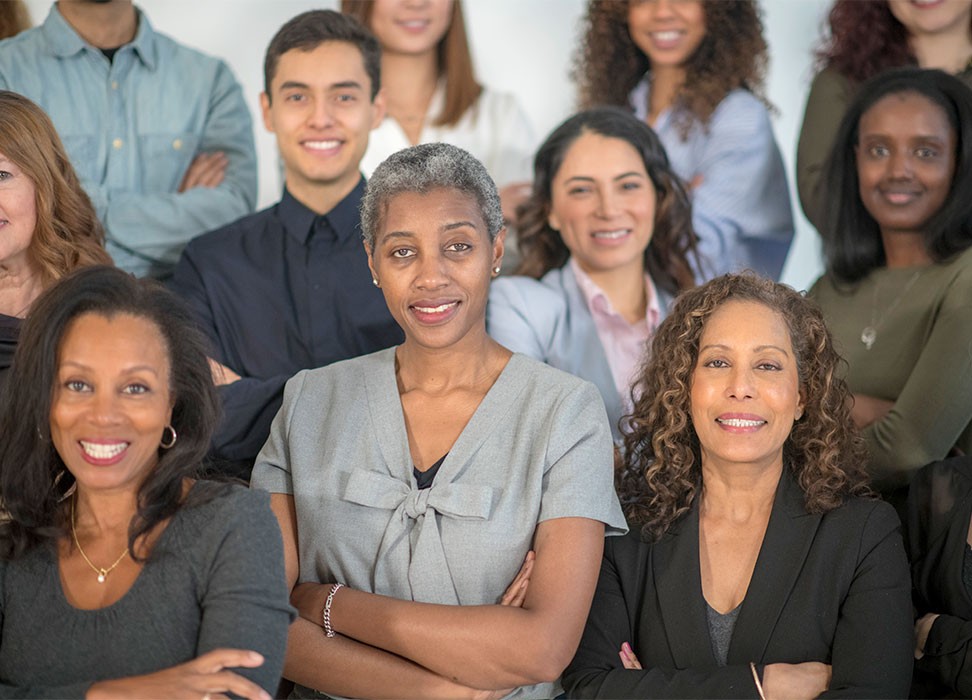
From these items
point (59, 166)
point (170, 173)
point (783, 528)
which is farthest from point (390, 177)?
point (170, 173)

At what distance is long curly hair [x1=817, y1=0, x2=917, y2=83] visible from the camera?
4.16 meters

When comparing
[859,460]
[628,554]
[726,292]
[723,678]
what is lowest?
[723,678]

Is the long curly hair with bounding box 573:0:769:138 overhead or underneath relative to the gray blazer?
overhead

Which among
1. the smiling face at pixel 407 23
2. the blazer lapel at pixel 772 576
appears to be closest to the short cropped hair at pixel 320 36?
the smiling face at pixel 407 23

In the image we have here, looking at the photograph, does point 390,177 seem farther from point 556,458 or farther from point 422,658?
point 422,658

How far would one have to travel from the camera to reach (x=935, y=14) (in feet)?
13.5

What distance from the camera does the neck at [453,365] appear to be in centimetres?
270

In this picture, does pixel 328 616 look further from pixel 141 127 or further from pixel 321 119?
pixel 141 127

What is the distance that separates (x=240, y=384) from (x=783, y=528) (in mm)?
1258

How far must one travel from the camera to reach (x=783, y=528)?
2688mm

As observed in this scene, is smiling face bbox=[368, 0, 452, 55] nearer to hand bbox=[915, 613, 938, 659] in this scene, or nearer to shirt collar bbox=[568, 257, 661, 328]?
shirt collar bbox=[568, 257, 661, 328]

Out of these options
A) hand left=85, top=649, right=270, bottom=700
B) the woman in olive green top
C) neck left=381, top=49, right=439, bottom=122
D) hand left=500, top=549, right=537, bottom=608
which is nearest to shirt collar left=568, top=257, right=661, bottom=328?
the woman in olive green top

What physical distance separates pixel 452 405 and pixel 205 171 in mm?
1542

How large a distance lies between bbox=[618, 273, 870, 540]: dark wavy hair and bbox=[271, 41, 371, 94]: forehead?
122 cm
